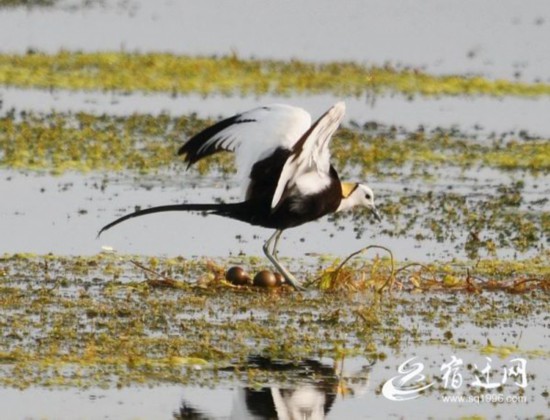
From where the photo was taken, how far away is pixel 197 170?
17.9 m

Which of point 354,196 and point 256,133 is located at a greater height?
point 256,133

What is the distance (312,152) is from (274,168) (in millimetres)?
325

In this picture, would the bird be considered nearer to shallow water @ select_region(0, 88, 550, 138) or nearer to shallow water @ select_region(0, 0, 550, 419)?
shallow water @ select_region(0, 0, 550, 419)

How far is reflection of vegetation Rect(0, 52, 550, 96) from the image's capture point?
24.2 metres

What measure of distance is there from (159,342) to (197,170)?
7.69m

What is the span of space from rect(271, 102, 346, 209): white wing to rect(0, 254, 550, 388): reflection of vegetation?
0.82 meters

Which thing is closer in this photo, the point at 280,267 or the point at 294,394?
the point at 294,394

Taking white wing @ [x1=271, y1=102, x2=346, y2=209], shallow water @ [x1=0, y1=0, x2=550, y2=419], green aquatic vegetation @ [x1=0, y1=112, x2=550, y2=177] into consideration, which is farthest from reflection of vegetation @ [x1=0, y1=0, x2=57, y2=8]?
white wing @ [x1=271, y1=102, x2=346, y2=209]

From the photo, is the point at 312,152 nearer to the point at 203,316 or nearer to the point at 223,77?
the point at 203,316

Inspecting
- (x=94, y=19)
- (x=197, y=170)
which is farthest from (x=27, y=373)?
(x=94, y=19)

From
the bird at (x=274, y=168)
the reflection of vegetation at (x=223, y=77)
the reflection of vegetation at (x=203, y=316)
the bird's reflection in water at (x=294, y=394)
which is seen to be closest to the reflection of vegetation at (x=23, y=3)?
the reflection of vegetation at (x=223, y=77)

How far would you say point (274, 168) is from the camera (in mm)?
12062

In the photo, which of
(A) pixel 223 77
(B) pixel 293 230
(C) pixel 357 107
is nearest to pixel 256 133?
(B) pixel 293 230

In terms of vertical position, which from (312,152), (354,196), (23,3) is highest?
(23,3)
